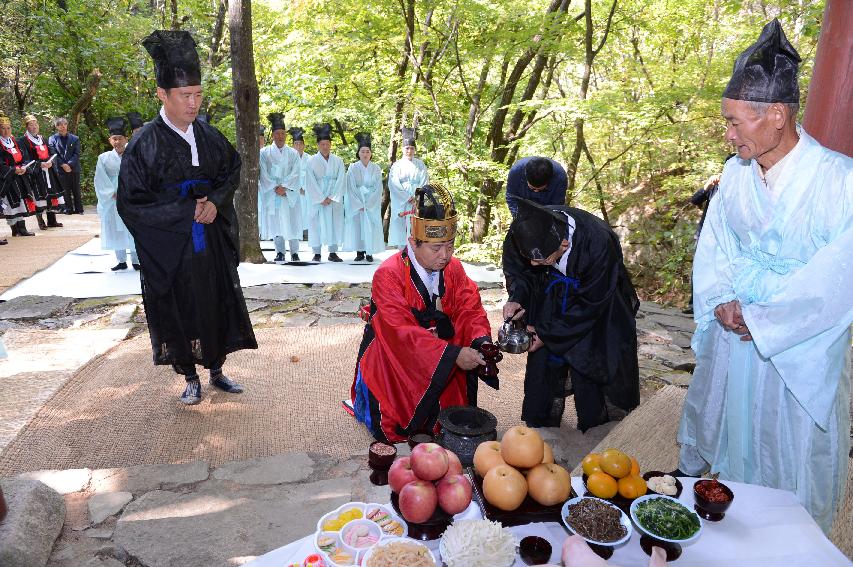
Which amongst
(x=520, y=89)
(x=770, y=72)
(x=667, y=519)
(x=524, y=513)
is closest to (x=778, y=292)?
(x=770, y=72)

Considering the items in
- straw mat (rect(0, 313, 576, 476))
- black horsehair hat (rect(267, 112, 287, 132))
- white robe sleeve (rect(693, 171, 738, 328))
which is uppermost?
black horsehair hat (rect(267, 112, 287, 132))

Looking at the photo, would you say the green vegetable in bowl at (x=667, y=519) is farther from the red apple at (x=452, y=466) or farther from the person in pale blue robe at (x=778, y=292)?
the person in pale blue robe at (x=778, y=292)

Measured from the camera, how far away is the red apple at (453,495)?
6.59 ft

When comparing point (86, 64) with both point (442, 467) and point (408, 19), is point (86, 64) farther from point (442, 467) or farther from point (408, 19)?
point (442, 467)

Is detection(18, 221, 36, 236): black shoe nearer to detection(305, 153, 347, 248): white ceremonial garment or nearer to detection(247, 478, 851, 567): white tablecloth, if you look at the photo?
detection(305, 153, 347, 248): white ceremonial garment

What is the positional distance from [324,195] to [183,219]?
6640 mm

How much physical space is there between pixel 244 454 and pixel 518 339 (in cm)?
215

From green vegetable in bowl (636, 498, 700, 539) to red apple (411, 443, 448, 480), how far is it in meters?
0.73

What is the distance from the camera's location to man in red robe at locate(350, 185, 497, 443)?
3.60m

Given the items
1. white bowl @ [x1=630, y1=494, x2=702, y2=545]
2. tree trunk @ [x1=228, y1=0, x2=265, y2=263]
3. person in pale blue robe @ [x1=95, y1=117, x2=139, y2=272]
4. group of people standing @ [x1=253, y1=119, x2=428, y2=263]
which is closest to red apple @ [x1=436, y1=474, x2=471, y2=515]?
white bowl @ [x1=630, y1=494, x2=702, y2=545]

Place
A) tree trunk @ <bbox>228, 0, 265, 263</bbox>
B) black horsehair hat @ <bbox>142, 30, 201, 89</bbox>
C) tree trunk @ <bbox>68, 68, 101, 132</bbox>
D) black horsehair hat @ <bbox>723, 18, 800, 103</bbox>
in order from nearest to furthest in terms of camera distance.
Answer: black horsehair hat @ <bbox>723, 18, 800, 103</bbox> → black horsehair hat @ <bbox>142, 30, 201, 89</bbox> → tree trunk @ <bbox>228, 0, 265, 263</bbox> → tree trunk @ <bbox>68, 68, 101, 132</bbox>

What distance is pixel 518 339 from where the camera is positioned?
143 inches

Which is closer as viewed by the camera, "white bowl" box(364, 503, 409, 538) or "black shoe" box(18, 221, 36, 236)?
"white bowl" box(364, 503, 409, 538)

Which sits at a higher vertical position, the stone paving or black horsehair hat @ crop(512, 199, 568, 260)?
black horsehair hat @ crop(512, 199, 568, 260)
